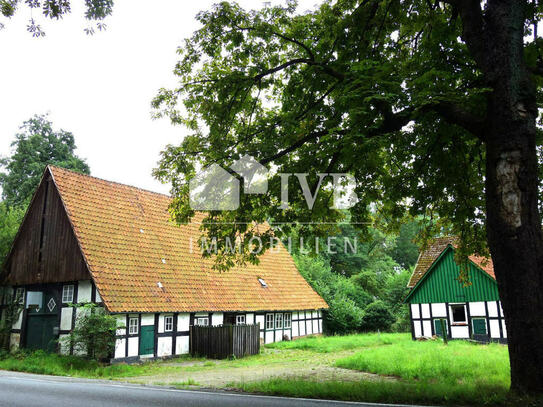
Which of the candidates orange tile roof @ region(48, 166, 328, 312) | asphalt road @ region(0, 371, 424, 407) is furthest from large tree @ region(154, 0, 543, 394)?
orange tile roof @ region(48, 166, 328, 312)

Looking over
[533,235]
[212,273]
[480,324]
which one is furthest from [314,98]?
[480,324]

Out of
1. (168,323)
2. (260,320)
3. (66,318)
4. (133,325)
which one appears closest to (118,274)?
(133,325)

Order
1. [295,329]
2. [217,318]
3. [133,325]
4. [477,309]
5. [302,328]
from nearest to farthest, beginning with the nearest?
1. [133,325]
2. [217,318]
3. [477,309]
4. [295,329]
5. [302,328]

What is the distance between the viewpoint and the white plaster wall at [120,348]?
57.1ft

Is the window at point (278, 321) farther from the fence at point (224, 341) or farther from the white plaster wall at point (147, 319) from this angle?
the white plaster wall at point (147, 319)

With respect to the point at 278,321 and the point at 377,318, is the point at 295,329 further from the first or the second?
the point at 377,318

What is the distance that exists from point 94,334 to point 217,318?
7050 mm

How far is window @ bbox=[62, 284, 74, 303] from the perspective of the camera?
1884cm

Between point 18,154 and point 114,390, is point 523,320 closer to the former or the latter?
point 114,390

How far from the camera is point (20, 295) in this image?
69.2ft

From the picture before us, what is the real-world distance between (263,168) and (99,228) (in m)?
11.3

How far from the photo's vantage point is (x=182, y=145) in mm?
11477

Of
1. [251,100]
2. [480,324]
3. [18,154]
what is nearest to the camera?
[251,100]

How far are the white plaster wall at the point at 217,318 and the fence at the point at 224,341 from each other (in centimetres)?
151
